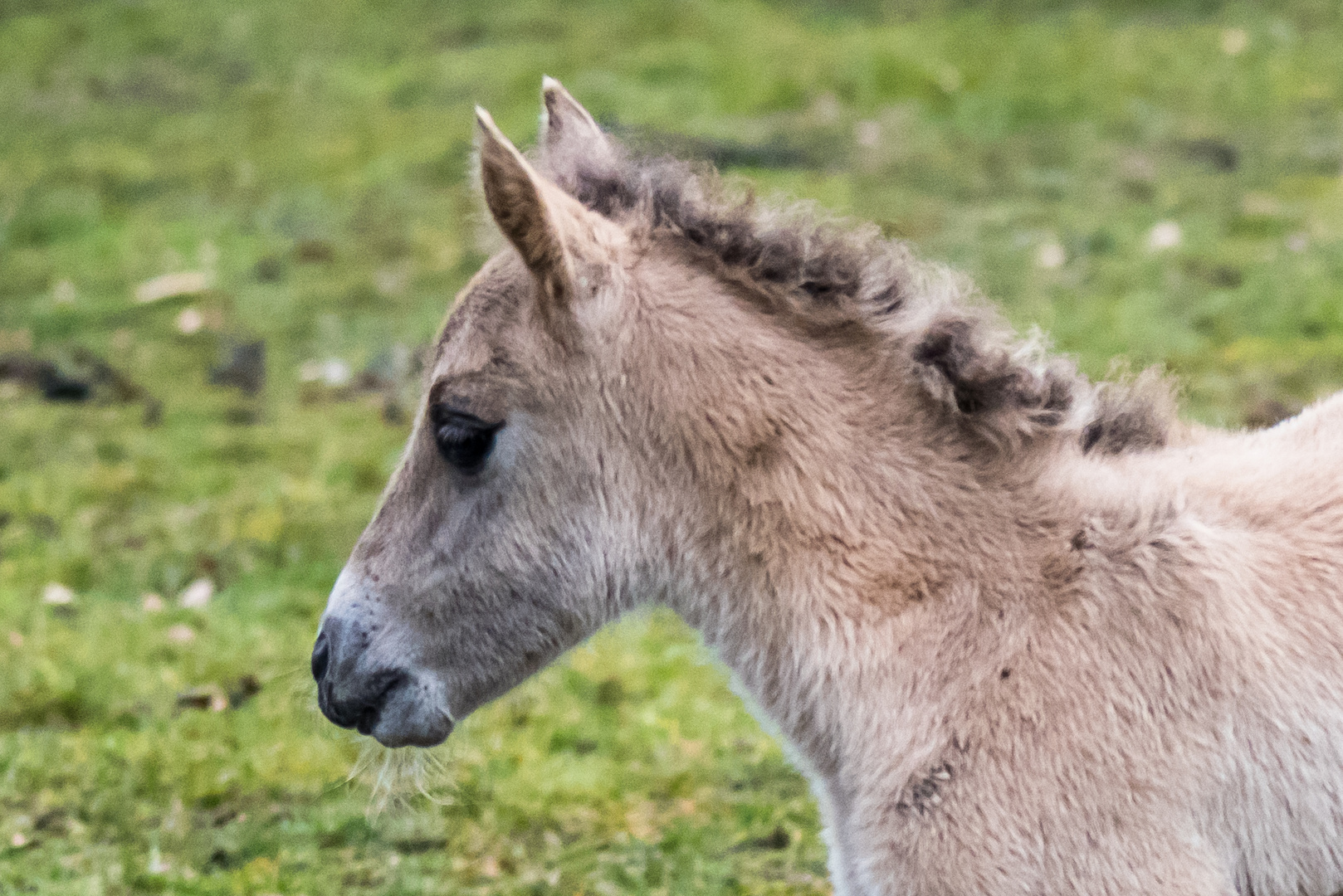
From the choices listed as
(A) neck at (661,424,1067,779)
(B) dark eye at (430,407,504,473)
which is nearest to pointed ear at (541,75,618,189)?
(B) dark eye at (430,407,504,473)

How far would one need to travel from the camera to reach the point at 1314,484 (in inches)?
116

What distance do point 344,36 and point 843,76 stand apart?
5.63 metres

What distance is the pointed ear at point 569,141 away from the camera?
325 centimetres

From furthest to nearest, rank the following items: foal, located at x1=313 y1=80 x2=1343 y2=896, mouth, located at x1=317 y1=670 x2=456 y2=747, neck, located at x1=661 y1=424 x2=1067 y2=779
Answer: mouth, located at x1=317 y1=670 x2=456 y2=747 < neck, located at x1=661 y1=424 x2=1067 y2=779 < foal, located at x1=313 y1=80 x2=1343 y2=896

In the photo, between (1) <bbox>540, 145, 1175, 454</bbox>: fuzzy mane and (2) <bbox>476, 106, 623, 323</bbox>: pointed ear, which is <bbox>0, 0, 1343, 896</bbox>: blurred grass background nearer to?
(1) <bbox>540, 145, 1175, 454</bbox>: fuzzy mane

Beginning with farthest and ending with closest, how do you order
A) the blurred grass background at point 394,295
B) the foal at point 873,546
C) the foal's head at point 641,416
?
1. the blurred grass background at point 394,295
2. the foal's head at point 641,416
3. the foal at point 873,546

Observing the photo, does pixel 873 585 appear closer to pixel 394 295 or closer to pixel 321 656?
pixel 321 656

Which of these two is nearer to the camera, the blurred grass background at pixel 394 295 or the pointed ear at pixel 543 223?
the pointed ear at pixel 543 223

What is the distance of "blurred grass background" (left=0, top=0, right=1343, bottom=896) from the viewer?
4957 millimetres

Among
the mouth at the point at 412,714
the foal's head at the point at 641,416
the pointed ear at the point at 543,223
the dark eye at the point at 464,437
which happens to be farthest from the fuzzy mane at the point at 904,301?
the mouth at the point at 412,714

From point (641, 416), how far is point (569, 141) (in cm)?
70

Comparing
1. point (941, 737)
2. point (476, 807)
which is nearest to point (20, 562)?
point (476, 807)

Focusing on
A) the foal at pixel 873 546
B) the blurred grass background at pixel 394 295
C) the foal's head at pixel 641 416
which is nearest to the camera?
the foal at pixel 873 546

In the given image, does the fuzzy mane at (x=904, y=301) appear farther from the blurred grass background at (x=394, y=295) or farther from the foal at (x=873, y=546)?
the blurred grass background at (x=394, y=295)
